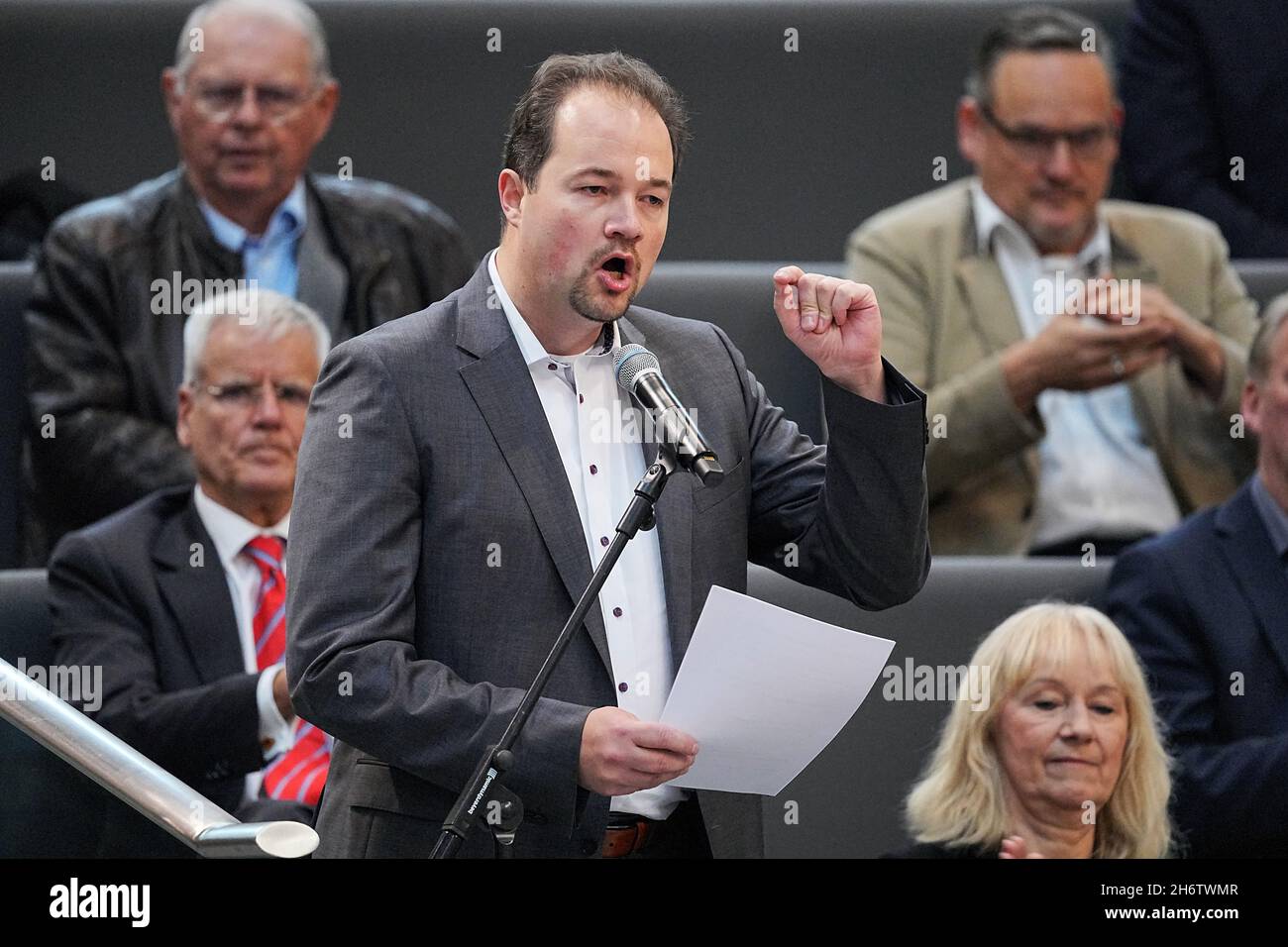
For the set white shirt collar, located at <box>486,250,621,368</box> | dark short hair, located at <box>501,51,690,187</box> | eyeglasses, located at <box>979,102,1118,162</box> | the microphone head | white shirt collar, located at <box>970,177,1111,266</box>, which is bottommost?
the microphone head

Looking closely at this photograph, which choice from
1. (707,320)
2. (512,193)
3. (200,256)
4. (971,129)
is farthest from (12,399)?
(971,129)

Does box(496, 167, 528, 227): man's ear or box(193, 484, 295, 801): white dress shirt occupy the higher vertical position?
box(496, 167, 528, 227): man's ear

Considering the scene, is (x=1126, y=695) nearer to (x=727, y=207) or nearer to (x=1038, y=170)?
(x=1038, y=170)

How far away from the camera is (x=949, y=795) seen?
1383mm

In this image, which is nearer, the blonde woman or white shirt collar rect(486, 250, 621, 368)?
white shirt collar rect(486, 250, 621, 368)

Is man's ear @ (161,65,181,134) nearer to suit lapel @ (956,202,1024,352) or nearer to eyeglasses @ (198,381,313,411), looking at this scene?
eyeglasses @ (198,381,313,411)

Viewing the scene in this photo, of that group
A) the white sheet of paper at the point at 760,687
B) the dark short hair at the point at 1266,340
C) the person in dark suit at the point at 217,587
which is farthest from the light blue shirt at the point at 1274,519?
the person in dark suit at the point at 217,587

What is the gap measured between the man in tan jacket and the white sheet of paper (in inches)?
26.3

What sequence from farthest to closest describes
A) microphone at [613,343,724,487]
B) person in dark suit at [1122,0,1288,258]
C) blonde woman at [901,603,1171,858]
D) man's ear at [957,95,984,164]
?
person in dark suit at [1122,0,1288,258] < man's ear at [957,95,984,164] < blonde woman at [901,603,1171,858] < microphone at [613,343,724,487]

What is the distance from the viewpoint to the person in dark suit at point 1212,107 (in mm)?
1840

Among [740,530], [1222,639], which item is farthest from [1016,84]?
[740,530]

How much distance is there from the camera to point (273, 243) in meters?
1.71

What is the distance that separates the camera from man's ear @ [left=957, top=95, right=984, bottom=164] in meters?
1.73

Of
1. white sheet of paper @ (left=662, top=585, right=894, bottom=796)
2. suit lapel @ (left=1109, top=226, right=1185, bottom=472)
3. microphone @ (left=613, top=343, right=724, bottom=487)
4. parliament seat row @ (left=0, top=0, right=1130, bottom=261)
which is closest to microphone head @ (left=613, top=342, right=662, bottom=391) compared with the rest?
microphone @ (left=613, top=343, right=724, bottom=487)
